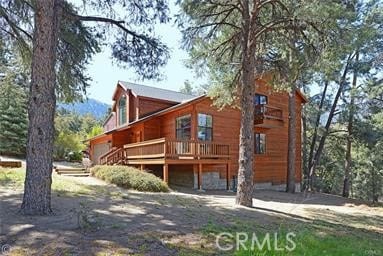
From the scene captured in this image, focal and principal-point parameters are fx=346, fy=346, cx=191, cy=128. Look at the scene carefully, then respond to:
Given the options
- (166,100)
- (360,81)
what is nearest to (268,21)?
(166,100)

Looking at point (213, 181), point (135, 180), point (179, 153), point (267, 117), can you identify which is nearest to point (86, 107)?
point (267, 117)

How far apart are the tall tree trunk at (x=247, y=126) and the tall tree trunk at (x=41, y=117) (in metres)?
5.79

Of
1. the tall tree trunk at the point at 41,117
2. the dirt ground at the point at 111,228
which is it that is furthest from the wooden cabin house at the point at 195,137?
the tall tree trunk at the point at 41,117

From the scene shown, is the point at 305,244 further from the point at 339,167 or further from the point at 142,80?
the point at 339,167

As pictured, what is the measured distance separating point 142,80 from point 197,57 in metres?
2.62

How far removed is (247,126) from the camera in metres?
10.5

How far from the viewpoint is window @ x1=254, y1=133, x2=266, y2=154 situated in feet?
67.4

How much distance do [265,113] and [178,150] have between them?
6.10 metres

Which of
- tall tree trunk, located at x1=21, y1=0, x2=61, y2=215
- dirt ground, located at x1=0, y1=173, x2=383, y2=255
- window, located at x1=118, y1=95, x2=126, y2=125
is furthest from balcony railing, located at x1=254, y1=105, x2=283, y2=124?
tall tree trunk, located at x1=21, y1=0, x2=61, y2=215

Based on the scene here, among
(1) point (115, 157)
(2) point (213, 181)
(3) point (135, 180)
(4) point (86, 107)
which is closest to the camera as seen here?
(3) point (135, 180)

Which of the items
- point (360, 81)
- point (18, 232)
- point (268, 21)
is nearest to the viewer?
point (18, 232)

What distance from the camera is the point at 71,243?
4469 millimetres

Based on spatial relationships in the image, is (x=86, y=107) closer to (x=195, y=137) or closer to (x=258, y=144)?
(x=258, y=144)

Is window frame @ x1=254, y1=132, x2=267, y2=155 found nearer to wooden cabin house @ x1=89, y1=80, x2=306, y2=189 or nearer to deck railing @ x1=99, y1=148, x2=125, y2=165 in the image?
wooden cabin house @ x1=89, y1=80, x2=306, y2=189
